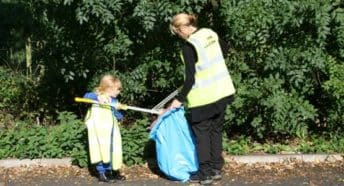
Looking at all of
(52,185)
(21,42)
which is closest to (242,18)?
(52,185)

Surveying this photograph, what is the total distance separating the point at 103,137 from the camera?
6625 millimetres

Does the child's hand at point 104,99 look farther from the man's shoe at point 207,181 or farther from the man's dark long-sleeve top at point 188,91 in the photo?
the man's shoe at point 207,181

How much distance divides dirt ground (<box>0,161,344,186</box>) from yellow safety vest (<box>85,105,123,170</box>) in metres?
0.28

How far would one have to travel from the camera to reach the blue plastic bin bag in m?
6.70

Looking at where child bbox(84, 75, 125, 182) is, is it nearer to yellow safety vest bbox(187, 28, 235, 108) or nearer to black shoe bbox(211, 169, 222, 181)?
yellow safety vest bbox(187, 28, 235, 108)

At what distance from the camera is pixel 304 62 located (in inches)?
285

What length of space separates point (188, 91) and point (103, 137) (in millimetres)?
998

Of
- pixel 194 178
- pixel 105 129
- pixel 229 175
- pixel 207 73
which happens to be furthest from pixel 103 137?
pixel 229 175

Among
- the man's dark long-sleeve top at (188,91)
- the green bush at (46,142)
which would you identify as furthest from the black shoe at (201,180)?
the green bush at (46,142)

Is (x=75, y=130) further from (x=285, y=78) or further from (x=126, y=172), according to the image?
(x=285, y=78)

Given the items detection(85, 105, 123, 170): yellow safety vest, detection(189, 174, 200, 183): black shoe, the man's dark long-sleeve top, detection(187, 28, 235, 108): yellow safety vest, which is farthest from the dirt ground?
detection(187, 28, 235, 108): yellow safety vest

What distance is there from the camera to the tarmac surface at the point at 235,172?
6742mm

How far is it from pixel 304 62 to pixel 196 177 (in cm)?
175

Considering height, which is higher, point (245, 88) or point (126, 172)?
point (245, 88)
